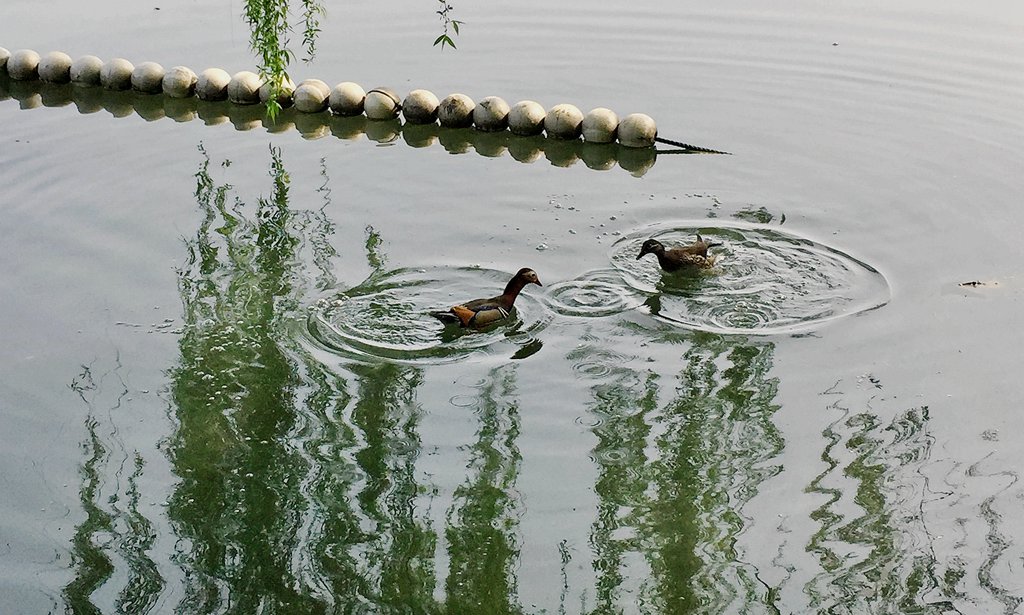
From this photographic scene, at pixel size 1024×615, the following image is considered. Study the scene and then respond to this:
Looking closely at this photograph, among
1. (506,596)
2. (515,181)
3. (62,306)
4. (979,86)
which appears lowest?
(506,596)

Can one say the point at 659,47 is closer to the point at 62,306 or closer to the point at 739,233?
the point at 739,233

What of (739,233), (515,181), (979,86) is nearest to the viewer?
(739,233)

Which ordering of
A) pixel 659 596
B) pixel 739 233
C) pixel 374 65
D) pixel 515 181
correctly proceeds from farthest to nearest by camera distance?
pixel 374 65 → pixel 515 181 → pixel 739 233 → pixel 659 596

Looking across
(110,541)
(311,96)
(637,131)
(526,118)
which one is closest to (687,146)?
(637,131)

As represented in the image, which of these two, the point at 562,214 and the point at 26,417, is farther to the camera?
the point at 562,214

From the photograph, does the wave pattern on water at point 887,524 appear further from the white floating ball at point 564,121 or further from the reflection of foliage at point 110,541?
the white floating ball at point 564,121

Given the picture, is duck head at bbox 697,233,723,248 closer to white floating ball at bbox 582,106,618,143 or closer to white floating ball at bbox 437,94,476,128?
white floating ball at bbox 582,106,618,143

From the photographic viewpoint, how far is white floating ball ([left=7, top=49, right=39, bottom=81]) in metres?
14.4

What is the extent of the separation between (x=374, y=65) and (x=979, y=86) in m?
7.17

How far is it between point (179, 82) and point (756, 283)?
Answer: 7.74 metres

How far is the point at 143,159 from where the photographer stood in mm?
12531

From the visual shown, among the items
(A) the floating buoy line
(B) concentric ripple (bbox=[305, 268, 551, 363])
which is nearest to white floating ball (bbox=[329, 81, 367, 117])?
(A) the floating buoy line

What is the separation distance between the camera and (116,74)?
1420cm

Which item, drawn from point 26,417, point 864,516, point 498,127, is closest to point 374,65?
point 498,127
